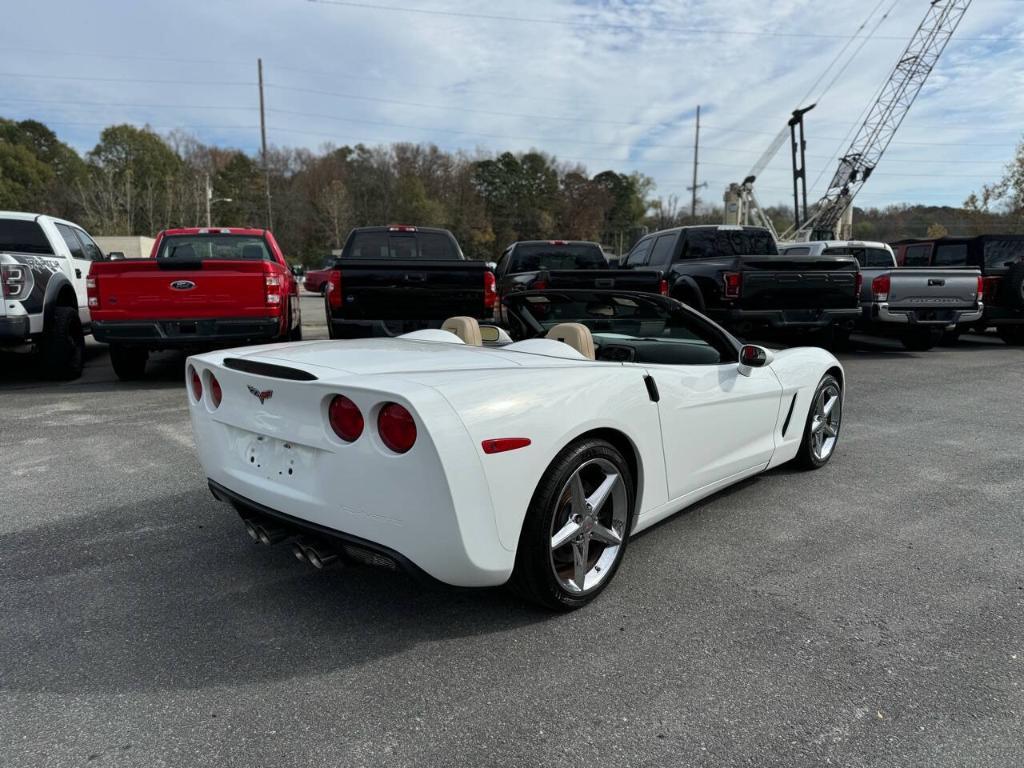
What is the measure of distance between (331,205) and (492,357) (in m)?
72.8

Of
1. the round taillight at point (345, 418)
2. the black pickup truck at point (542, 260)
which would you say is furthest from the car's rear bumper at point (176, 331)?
the round taillight at point (345, 418)

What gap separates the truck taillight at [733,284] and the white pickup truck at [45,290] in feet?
27.3

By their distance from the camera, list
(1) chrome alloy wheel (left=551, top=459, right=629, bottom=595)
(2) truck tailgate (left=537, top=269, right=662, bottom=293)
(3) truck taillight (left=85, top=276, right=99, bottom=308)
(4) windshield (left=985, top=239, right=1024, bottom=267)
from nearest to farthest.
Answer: (1) chrome alloy wheel (left=551, top=459, right=629, bottom=595) → (3) truck taillight (left=85, top=276, right=99, bottom=308) → (2) truck tailgate (left=537, top=269, right=662, bottom=293) → (4) windshield (left=985, top=239, right=1024, bottom=267)

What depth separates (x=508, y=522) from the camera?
7.93ft

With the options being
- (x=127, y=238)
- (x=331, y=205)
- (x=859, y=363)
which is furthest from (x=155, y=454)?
(x=331, y=205)

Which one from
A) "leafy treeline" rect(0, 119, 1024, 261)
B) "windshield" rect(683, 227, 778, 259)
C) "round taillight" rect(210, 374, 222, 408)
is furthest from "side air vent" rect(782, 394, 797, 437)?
"leafy treeline" rect(0, 119, 1024, 261)

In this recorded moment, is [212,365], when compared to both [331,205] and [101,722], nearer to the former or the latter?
[101,722]

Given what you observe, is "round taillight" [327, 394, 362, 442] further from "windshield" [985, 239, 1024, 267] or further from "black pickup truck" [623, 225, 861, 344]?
"windshield" [985, 239, 1024, 267]

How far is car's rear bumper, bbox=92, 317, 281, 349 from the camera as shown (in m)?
7.35

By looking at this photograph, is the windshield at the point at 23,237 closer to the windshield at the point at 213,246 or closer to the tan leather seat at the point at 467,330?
the windshield at the point at 213,246

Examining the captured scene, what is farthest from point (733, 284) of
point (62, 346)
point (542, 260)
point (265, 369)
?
point (62, 346)

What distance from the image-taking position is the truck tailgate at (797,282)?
9359mm

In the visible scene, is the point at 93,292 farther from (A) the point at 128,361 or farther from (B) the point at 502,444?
(B) the point at 502,444

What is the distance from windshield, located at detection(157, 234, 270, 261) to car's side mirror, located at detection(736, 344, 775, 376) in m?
7.78
